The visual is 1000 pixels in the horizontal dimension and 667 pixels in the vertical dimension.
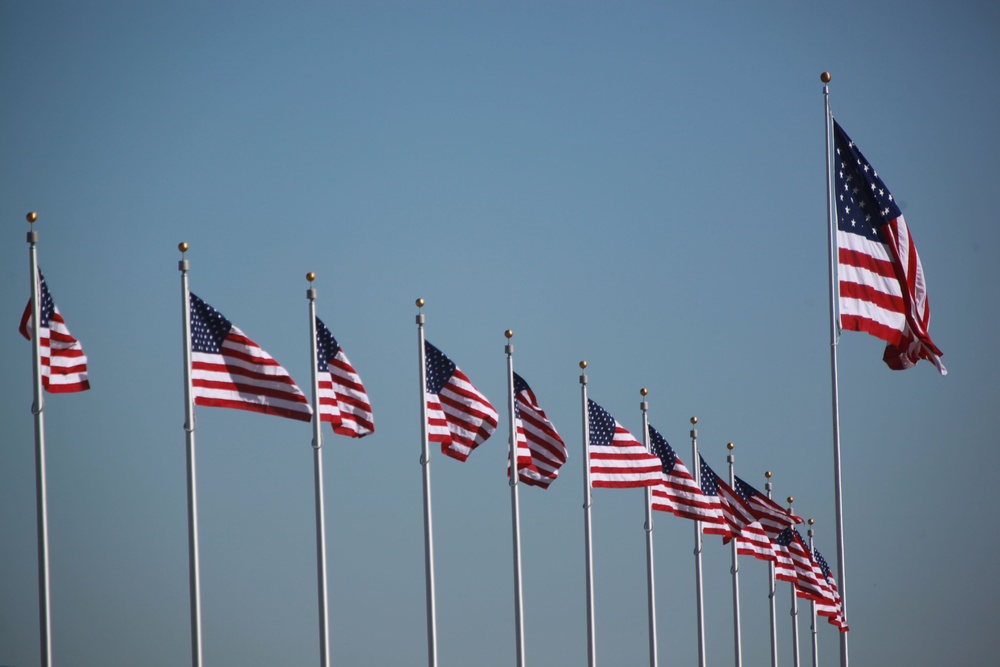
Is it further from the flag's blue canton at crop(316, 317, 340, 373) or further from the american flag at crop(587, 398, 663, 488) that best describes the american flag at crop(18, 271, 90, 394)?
the american flag at crop(587, 398, 663, 488)

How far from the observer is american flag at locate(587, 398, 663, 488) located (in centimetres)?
4381

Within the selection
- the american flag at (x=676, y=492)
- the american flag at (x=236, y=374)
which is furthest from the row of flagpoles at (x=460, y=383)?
the american flag at (x=676, y=492)

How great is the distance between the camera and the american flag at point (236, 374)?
113ft

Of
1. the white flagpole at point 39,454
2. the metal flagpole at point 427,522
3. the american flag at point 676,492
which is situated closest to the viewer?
the white flagpole at point 39,454

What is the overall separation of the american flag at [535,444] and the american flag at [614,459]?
1.50 m

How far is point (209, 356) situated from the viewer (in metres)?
34.7

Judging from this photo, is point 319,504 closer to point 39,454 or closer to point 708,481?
point 39,454

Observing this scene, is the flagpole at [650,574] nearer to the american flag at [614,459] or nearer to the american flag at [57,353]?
the american flag at [614,459]

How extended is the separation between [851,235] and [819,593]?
25.7 metres

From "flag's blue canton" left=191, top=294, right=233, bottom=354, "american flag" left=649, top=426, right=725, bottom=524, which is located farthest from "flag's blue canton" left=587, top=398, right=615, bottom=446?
"flag's blue canton" left=191, top=294, right=233, bottom=354

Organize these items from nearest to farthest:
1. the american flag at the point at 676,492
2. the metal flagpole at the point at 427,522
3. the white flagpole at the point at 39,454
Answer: the white flagpole at the point at 39,454 → the metal flagpole at the point at 427,522 → the american flag at the point at 676,492

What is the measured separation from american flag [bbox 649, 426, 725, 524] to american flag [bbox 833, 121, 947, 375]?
1160 cm

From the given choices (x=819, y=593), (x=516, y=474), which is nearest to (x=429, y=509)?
(x=516, y=474)

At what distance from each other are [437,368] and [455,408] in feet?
3.46
